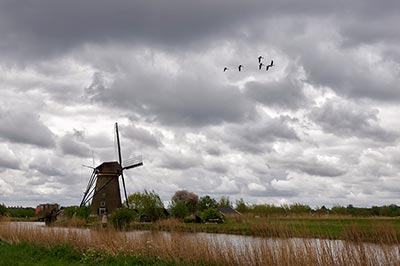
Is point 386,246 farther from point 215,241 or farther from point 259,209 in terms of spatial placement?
point 259,209


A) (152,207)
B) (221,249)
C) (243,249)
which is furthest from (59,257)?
(152,207)

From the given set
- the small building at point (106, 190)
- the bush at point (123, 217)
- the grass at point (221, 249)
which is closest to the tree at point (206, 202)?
the small building at point (106, 190)

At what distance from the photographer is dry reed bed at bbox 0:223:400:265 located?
962 centimetres

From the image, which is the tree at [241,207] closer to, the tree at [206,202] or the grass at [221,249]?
the tree at [206,202]

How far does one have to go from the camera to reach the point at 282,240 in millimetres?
11281

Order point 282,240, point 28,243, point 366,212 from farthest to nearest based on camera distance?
point 366,212, point 28,243, point 282,240

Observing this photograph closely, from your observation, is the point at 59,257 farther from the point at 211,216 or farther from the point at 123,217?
the point at 211,216

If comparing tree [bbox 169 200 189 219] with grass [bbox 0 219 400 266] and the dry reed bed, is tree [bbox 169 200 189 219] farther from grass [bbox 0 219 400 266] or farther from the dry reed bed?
the dry reed bed

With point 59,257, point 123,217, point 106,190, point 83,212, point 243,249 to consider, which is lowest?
point 59,257

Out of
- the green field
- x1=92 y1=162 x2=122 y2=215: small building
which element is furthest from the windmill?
the green field

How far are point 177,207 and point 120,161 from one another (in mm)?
12719

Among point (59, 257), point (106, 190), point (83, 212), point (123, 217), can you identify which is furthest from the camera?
point (106, 190)

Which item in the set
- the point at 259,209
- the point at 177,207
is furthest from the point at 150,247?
the point at 259,209

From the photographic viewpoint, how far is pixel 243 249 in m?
11.8
